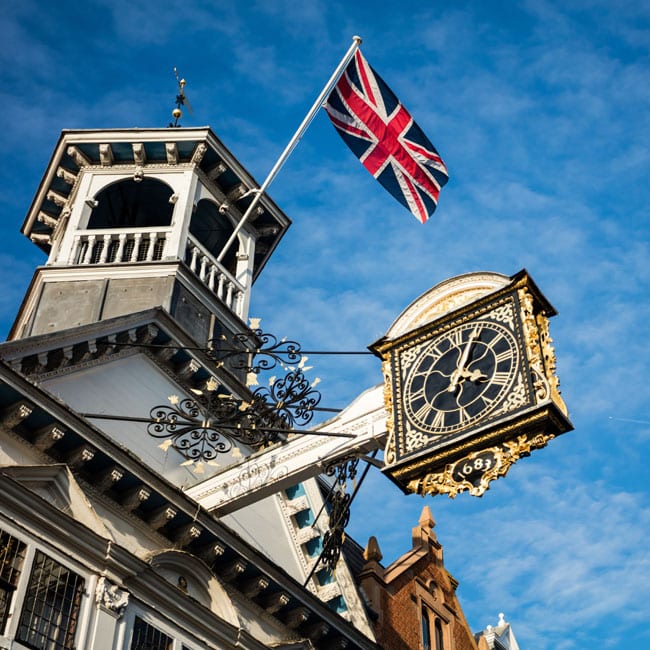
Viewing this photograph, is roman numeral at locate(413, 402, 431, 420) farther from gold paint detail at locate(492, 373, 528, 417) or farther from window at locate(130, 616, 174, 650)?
window at locate(130, 616, 174, 650)

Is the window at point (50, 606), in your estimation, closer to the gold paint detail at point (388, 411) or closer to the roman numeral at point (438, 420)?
the gold paint detail at point (388, 411)

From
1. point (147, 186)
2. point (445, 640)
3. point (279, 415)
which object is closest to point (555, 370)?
point (279, 415)

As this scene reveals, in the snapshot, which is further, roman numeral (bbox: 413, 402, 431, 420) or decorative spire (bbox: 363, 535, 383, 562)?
decorative spire (bbox: 363, 535, 383, 562)

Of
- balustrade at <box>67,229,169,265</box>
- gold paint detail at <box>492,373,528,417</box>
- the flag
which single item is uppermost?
balustrade at <box>67,229,169,265</box>

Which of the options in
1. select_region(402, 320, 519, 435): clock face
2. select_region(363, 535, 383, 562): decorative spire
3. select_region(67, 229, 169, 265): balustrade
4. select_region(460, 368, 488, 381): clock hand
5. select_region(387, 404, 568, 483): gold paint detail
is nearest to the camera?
select_region(387, 404, 568, 483): gold paint detail

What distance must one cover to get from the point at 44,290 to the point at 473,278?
1190 centimetres

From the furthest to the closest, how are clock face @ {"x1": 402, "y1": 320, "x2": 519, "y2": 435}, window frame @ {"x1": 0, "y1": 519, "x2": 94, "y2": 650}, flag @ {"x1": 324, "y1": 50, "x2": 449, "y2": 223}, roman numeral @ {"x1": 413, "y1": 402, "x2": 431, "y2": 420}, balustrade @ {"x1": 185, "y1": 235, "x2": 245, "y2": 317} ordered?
balustrade @ {"x1": 185, "y1": 235, "x2": 245, "y2": 317} < flag @ {"x1": 324, "y1": 50, "x2": 449, "y2": 223} < roman numeral @ {"x1": 413, "y1": 402, "x2": 431, "y2": 420} < clock face @ {"x1": 402, "y1": 320, "x2": 519, "y2": 435} < window frame @ {"x1": 0, "y1": 519, "x2": 94, "y2": 650}

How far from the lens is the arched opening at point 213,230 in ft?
102

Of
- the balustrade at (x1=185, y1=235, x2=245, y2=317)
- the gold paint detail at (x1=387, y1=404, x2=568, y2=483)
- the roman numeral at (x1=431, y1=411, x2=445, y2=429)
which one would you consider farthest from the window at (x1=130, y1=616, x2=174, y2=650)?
the balustrade at (x1=185, y1=235, x2=245, y2=317)

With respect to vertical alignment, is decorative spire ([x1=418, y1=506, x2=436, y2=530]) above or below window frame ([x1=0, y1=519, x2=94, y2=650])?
above

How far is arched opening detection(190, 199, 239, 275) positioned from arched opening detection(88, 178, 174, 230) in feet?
2.50

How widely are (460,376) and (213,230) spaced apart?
16.1 metres

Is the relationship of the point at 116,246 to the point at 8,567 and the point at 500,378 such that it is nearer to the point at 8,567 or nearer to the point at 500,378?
the point at 8,567

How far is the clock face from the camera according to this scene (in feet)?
53.4
